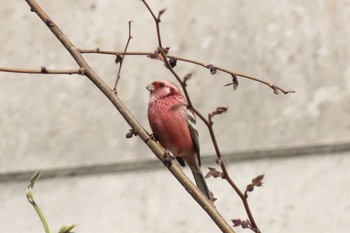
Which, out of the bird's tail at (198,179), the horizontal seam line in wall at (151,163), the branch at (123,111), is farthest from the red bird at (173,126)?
the branch at (123,111)

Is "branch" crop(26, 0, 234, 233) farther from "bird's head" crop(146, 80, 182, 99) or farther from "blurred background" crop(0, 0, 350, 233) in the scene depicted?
"blurred background" crop(0, 0, 350, 233)

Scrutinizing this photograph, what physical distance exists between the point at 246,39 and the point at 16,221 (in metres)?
0.95

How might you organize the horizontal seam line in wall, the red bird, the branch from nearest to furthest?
the branch → the red bird → the horizontal seam line in wall

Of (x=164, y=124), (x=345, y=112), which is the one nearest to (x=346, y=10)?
(x=345, y=112)

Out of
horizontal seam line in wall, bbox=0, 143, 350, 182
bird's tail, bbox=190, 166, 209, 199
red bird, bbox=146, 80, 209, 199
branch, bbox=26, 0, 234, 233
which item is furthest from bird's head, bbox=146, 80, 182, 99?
branch, bbox=26, 0, 234, 233

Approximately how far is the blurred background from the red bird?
762 millimetres

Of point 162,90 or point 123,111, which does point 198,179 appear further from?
point 123,111

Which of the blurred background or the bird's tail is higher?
the blurred background

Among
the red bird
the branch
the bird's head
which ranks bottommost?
the branch

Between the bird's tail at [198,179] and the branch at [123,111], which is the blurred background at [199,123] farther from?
the branch at [123,111]

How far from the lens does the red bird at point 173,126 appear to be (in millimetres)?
2104

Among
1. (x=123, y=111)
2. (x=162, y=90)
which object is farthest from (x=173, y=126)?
(x=123, y=111)

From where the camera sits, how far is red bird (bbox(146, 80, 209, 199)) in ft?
6.90

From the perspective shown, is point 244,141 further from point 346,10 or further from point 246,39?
point 346,10
